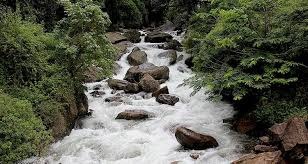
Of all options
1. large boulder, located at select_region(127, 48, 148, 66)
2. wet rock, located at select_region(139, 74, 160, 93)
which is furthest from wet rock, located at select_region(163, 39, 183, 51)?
wet rock, located at select_region(139, 74, 160, 93)

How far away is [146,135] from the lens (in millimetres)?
12938

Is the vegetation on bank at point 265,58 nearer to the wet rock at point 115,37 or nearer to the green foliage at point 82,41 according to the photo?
the green foliage at point 82,41

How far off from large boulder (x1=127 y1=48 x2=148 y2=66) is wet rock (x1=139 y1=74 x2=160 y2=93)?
407 cm

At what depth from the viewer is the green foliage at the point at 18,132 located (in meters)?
9.45

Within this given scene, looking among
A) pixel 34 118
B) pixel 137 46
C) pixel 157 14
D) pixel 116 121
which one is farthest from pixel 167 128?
pixel 157 14

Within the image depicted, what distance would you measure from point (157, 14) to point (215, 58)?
2406 centimetres

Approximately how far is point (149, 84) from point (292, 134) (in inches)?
371

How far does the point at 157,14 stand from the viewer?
36.6 meters

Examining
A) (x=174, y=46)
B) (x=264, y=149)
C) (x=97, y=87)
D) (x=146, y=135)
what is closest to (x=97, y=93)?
(x=97, y=87)

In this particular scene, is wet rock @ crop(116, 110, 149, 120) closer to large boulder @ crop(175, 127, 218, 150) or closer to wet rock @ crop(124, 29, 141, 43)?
large boulder @ crop(175, 127, 218, 150)

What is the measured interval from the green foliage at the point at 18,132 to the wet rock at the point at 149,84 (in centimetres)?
759

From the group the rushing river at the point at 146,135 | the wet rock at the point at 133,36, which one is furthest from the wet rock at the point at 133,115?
the wet rock at the point at 133,36

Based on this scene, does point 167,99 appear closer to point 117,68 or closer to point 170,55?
point 117,68

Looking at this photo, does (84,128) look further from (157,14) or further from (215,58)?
(157,14)
